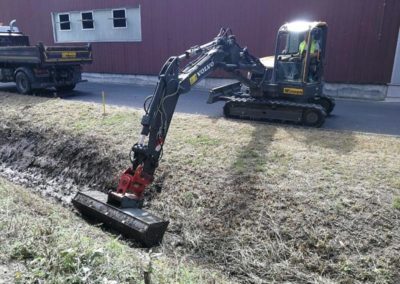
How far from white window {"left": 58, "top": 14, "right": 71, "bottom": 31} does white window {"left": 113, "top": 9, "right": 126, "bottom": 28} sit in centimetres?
306

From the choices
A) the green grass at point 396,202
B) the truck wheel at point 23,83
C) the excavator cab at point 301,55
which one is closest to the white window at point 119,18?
the truck wheel at point 23,83

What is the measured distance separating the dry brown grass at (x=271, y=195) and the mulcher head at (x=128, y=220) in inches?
11.9

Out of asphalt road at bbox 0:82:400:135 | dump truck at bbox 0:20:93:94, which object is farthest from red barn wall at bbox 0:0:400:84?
dump truck at bbox 0:20:93:94

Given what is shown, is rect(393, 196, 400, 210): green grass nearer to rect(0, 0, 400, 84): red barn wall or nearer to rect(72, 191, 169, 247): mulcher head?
rect(72, 191, 169, 247): mulcher head

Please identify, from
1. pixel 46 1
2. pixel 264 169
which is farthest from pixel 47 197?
Answer: pixel 46 1

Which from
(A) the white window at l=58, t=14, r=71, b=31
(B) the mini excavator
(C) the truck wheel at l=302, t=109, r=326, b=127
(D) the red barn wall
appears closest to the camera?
(B) the mini excavator

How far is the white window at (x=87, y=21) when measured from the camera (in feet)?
57.6

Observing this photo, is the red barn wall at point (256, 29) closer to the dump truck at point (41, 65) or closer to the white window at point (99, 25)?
the white window at point (99, 25)

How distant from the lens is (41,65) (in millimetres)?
12117

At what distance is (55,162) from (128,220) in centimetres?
349

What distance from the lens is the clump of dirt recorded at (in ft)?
22.7

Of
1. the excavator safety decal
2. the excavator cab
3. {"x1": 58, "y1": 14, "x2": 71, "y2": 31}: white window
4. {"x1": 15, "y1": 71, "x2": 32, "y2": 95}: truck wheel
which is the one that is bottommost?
{"x1": 15, "y1": 71, "x2": 32, "y2": 95}: truck wheel

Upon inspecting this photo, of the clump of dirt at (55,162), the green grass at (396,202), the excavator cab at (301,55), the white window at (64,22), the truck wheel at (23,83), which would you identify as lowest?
the clump of dirt at (55,162)

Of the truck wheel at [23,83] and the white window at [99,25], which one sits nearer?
the truck wheel at [23,83]
